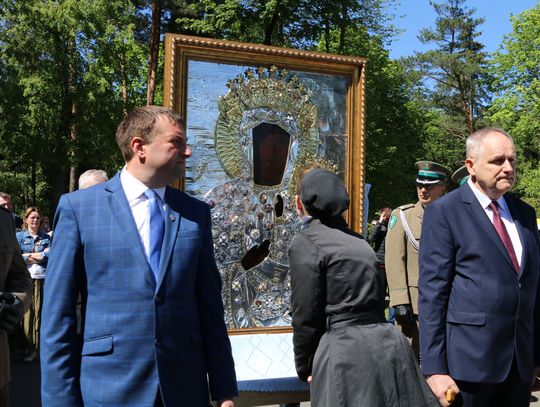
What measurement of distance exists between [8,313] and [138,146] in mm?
1081

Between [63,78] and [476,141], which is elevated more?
[63,78]

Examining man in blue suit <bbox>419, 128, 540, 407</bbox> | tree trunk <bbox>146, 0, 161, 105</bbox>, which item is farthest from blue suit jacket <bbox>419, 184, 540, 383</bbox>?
tree trunk <bbox>146, 0, 161, 105</bbox>

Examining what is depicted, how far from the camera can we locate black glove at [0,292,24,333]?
3232 mm

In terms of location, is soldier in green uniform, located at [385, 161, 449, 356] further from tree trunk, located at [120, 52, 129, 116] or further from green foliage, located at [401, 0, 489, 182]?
green foliage, located at [401, 0, 489, 182]

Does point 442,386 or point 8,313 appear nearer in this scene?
point 8,313

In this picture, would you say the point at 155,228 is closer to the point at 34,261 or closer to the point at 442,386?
the point at 442,386

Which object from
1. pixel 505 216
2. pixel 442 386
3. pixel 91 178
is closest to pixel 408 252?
pixel 505 216

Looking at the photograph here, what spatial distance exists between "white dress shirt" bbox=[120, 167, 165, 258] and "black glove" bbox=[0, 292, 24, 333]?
0.91 m

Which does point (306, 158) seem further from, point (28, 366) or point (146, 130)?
point (28, 366)

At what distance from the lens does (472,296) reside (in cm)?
349

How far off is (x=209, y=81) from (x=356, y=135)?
1343 mm

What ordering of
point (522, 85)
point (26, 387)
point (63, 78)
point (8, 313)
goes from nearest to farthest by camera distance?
1. point (8, 313)
2. point (26, 387)
3. point (63, 78)
4. point (522, 85)

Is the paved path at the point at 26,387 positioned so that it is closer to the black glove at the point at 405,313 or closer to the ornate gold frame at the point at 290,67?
the black glove at the point at 405,313

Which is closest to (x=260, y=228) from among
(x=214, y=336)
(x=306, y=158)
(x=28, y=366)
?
(x=306, y=158)
